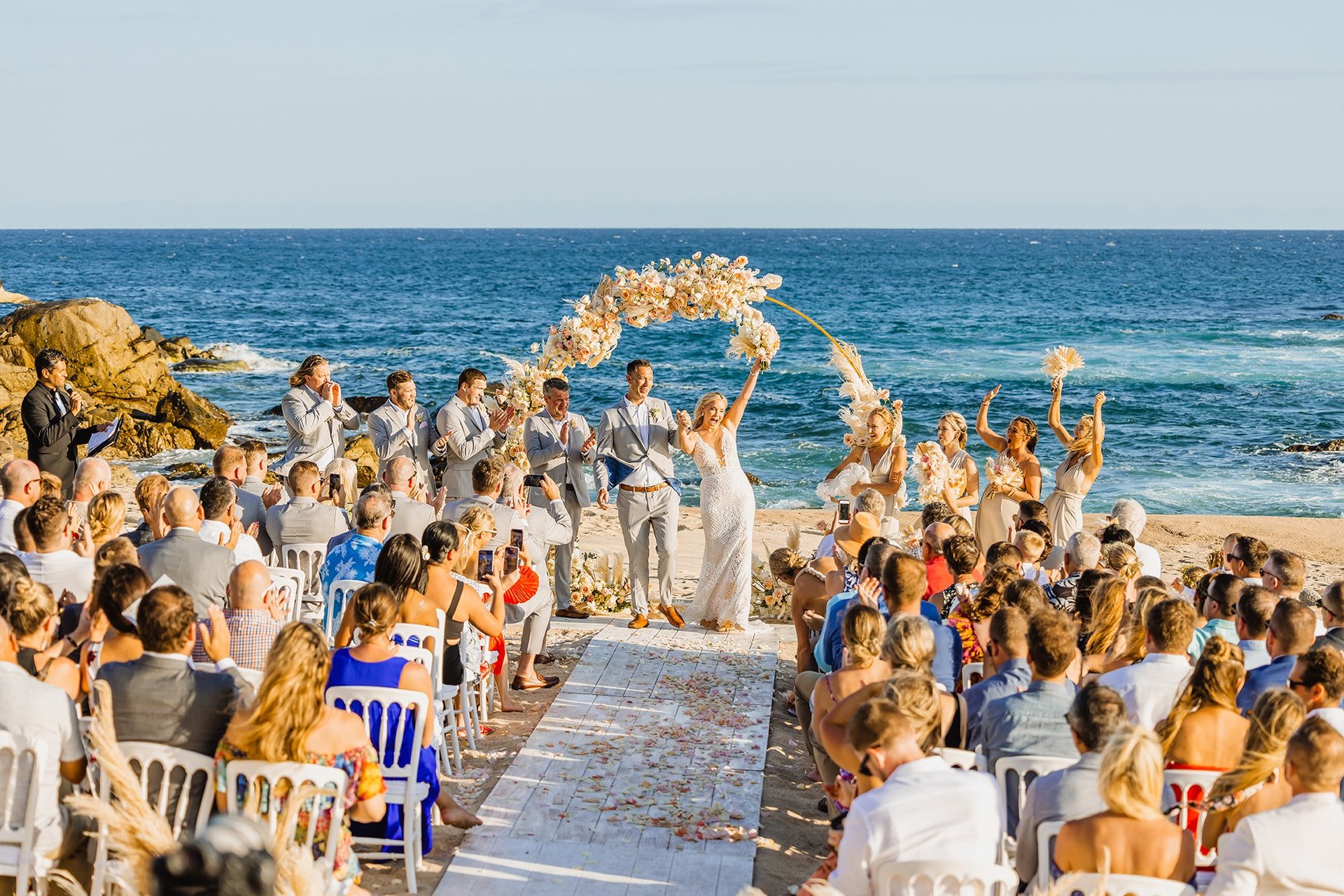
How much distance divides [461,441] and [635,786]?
13.9 ft

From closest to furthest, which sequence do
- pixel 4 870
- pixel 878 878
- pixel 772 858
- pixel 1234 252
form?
1. pixel 878 878
2. pixel 4 870
3. pixel 772 858
4. pixel 1234 252

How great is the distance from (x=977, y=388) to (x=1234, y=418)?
23.5ft

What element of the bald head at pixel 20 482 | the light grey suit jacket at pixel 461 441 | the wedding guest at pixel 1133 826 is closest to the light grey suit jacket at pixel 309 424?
the light grey suit jacket at pixel 461 441

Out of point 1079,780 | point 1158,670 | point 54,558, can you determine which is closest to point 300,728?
point 54,558

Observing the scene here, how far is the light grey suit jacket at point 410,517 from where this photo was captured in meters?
7.88

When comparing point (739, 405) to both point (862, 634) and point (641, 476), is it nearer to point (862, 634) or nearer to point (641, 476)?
point (641, 476)

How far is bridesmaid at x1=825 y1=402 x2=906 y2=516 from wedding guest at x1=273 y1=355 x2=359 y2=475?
391cm

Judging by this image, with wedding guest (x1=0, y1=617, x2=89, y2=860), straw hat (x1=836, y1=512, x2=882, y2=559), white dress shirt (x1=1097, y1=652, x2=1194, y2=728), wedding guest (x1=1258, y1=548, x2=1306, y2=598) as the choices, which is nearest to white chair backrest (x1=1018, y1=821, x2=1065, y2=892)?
white dress shirt (x1=1097, y1=652, x2=1194, y2=728)

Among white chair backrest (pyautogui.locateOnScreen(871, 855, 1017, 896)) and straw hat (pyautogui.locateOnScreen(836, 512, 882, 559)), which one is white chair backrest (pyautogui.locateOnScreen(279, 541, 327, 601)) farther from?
white chair backrest (pyautogui.locateOnScreen(871, 855, 1017, 896))

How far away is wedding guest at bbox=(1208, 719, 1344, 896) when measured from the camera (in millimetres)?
3904

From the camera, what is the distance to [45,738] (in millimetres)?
4488

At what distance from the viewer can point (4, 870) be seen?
177 inches

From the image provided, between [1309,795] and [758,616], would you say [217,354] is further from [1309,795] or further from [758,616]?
[1309,795]

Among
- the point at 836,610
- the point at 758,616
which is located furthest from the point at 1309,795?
the point at 758,616
